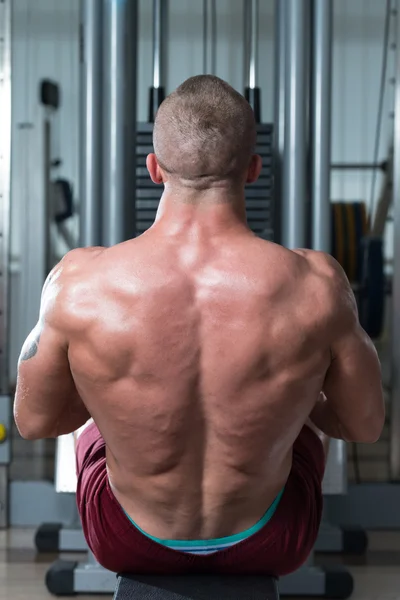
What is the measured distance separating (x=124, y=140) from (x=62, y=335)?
1.24 m

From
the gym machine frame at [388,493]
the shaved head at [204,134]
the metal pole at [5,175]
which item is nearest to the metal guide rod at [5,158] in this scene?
the metal pole at [5,175]

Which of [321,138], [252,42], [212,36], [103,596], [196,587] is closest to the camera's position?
[196,587]

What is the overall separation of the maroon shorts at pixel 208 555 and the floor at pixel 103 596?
40.0 inches

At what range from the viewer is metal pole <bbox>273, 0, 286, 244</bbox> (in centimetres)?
259

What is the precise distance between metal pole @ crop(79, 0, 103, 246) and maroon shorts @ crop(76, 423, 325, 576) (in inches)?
44.4

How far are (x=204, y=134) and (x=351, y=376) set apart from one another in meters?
0.44

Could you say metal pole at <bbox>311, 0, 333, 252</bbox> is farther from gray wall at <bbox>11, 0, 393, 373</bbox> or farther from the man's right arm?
gray wall at <bbox>11, 0, 393, 373</bbox>

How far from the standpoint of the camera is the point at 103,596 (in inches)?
96.2

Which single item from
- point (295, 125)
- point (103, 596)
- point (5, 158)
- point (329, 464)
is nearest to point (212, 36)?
point (5, 158)

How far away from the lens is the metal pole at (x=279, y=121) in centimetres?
259

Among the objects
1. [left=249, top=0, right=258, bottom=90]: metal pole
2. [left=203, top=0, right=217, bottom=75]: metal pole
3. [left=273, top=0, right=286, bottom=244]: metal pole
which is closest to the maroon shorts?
[left=273, top=0, right=286, bottom=244]: metal pole

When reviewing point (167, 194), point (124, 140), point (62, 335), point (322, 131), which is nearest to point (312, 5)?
point (322, 131)

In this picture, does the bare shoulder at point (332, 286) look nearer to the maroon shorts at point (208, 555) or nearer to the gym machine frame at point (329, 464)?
the maroon shorts at point (208, 555)

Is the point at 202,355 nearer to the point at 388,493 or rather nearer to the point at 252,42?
the point at 252,42
